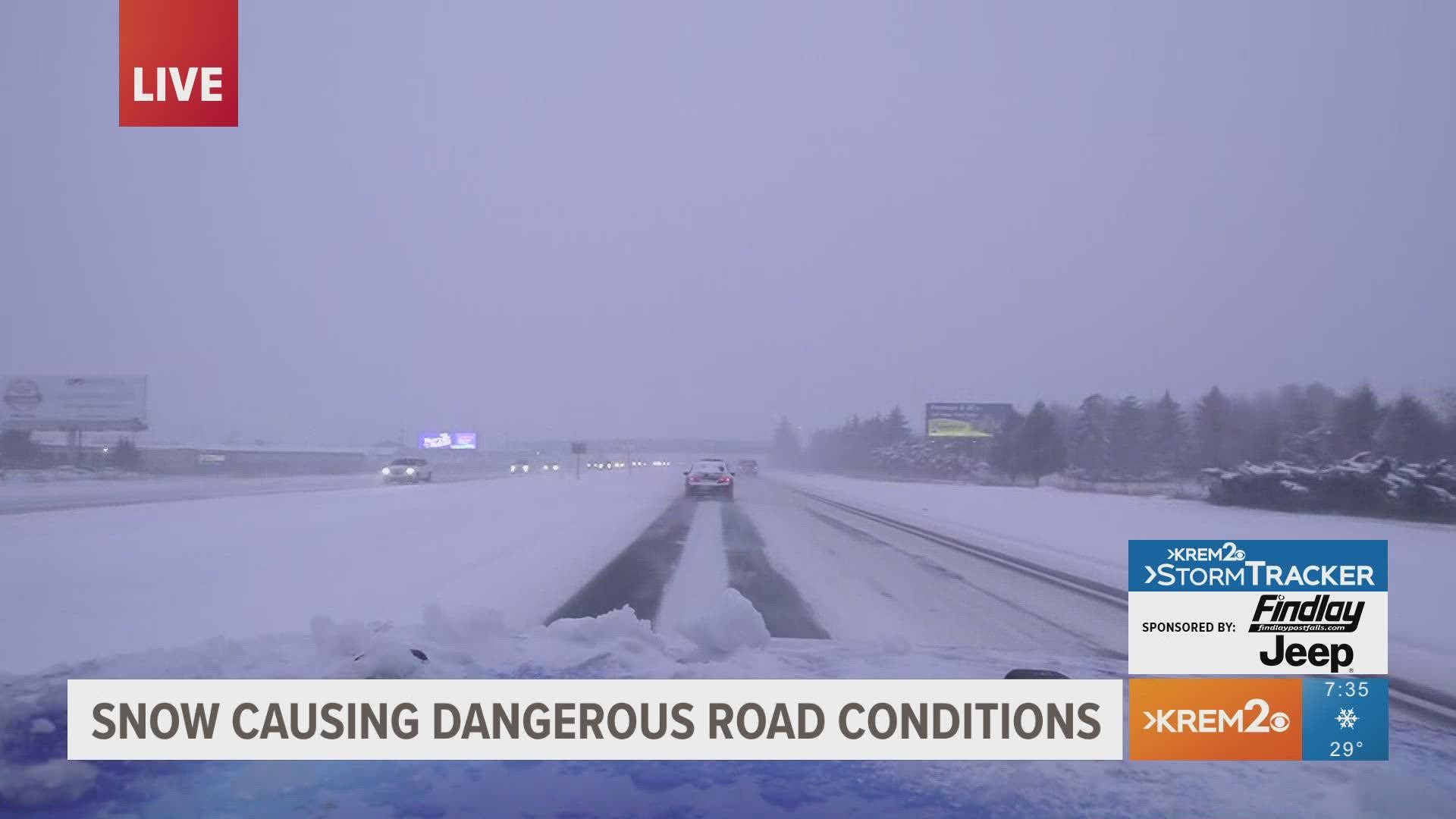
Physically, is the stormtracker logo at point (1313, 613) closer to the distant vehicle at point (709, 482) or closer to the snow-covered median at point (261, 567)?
the snow-covered median at point (261, 567)

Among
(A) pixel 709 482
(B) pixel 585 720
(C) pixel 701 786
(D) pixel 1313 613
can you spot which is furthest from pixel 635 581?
(A) pixel 709 482

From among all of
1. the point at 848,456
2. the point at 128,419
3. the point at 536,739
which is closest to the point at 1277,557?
the point at 536,739

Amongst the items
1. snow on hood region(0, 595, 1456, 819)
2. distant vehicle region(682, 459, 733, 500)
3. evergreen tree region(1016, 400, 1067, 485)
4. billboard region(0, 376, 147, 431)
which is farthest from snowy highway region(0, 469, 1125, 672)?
evergreen tree region(1016, 400, 1067, 485)

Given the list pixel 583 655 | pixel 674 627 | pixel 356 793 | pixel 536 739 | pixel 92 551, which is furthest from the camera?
pixel 92 551

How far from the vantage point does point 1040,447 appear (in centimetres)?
8094

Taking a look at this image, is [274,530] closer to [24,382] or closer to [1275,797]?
[1275,797]

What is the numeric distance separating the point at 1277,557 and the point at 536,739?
5.11 meters

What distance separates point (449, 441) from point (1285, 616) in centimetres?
10958

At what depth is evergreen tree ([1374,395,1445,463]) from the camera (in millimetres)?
60281

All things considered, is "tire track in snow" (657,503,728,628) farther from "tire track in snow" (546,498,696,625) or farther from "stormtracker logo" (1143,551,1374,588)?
"stormtracker logo" (1143,551,1374,588)

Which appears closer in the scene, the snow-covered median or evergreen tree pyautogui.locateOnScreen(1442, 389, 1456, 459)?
the snow-covered median

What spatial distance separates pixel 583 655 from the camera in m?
8.80

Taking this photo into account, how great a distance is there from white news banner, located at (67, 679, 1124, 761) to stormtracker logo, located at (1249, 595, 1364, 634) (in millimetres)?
1219

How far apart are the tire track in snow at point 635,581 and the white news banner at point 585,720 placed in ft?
11.8
